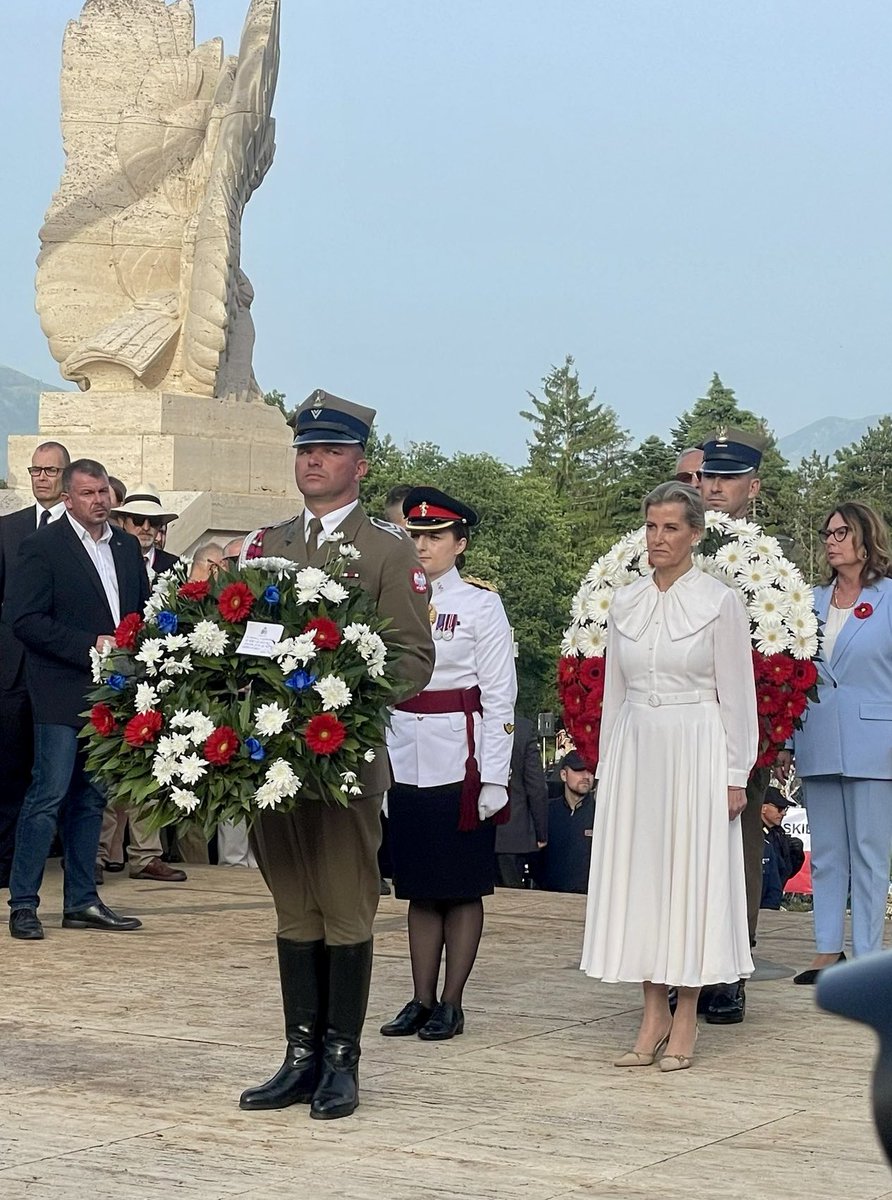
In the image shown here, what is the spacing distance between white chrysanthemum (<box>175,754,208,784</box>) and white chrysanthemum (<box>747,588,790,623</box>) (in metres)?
2.64

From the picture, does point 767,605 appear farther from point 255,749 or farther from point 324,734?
point 255,749

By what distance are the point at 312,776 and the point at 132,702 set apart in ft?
2.26

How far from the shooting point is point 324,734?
550cm

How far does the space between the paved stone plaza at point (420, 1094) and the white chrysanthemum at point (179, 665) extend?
1.30 m

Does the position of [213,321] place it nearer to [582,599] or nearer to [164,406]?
[164,406]

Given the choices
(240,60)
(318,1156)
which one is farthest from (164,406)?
(318,1156)

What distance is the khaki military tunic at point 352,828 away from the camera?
579 centimetres

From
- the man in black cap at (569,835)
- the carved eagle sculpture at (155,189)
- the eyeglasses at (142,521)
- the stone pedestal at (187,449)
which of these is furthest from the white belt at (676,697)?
the carved eagle sculpture at (155,189)

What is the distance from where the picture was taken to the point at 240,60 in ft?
56.9

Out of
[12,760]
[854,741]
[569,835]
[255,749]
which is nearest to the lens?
[255,749]

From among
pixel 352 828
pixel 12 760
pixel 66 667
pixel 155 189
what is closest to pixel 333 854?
pixel 352 828

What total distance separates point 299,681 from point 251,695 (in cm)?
20

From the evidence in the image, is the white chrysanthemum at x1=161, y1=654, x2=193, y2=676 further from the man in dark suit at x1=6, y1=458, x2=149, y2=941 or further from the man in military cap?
the man in dark suit at x1=6, y1=458, x2=149, y2=941

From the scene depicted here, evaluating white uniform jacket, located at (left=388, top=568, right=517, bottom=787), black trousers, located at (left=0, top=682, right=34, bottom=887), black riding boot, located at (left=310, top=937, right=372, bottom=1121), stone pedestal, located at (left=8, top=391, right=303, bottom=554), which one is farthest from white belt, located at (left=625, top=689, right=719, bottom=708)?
stone pedestal, located at (left=8, top=391, right=303, bottom=554)
